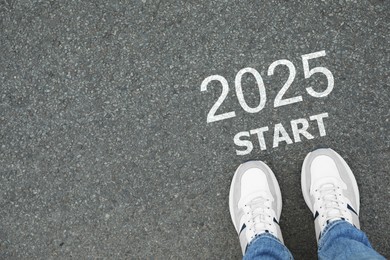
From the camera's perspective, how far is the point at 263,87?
2.45 m

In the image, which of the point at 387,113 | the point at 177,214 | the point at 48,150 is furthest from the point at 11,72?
the point at 387,113

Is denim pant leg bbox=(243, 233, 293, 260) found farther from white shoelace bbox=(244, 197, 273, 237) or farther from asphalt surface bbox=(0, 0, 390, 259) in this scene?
asphalt surface bbox=(0, 0, 390, 259)

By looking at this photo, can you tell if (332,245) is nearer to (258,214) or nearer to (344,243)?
(344,243)

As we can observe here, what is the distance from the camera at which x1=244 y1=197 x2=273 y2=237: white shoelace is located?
242cm

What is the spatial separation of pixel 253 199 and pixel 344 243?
1.80ft

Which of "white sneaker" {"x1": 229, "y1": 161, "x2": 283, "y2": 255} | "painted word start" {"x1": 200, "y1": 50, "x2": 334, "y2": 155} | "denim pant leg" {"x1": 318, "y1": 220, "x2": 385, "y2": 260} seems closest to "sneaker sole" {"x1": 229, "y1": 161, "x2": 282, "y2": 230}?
"white sneaker" {"x1": 229, "y1": 161, "x2": 283, "y2": 255}

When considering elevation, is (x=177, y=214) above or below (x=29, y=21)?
below

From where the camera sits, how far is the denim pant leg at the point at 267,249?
7.34 ft

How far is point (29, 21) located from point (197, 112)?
1.07 metres

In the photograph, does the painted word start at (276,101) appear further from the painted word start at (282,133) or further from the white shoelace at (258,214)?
the white shoelace at (258,214)

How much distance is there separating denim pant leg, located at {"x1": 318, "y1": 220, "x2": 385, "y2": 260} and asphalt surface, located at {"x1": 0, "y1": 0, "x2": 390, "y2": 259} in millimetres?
233

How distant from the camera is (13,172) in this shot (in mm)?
2561

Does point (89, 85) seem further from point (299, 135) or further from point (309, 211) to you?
point (309, 211)

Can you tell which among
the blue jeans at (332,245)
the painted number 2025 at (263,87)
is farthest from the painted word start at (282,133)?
the blue jeans at (332,245)
